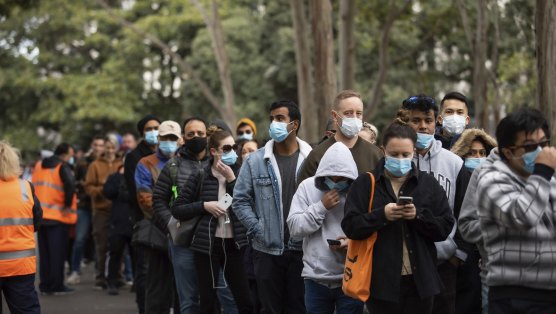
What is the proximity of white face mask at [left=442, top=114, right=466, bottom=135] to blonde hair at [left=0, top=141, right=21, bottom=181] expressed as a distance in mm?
4025

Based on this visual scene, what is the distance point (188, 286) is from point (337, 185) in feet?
8.91

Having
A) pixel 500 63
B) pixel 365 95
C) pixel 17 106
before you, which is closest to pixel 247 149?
pixel 500 63

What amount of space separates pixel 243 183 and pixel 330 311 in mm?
1529

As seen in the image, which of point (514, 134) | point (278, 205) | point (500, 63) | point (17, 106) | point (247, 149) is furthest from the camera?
point (17, 106)

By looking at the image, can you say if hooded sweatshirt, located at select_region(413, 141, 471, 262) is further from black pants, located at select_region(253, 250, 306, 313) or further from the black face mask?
the black face mask

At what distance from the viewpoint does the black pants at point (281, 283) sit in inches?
341

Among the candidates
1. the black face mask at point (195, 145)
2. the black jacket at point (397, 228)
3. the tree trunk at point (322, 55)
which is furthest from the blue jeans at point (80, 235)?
the black jacket at point (397, 228)

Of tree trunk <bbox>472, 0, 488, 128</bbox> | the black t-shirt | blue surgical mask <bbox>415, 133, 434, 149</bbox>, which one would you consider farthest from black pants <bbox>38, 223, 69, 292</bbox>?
tree trunk <bbox>472, 0, 488, 128</bbox>

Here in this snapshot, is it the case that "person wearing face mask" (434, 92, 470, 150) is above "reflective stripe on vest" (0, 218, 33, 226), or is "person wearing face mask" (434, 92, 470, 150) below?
above

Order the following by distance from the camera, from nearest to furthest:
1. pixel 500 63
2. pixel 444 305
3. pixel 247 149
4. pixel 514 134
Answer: pixel 514 134 < pixel 444 305 < pixel 247 149 < pixel 500 63

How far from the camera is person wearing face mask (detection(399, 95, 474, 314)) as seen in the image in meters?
7.75

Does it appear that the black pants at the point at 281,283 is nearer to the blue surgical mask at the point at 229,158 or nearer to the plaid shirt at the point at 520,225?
the blue surgical mask at the point at 229,158

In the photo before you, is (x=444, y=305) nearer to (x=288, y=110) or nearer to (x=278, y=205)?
(x=278, y=205)

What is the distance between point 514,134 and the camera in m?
6.21
